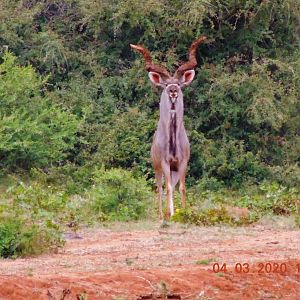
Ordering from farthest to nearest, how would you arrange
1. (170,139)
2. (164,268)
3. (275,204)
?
(170,139), (275,204), (164,268)

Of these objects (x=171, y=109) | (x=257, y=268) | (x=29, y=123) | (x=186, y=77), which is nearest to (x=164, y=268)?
(x=257, y=268)

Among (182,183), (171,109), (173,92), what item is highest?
(173,92)

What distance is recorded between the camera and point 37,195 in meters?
15.7

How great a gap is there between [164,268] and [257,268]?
0.87 metres

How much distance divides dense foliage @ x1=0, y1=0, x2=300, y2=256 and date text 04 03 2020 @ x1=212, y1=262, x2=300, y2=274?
9.98 m

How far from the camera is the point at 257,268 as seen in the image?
10680 mm

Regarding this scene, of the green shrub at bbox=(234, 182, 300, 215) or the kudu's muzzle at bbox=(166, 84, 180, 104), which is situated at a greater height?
the kudu's muzzle at bbox=(166, 84, 180, 104)

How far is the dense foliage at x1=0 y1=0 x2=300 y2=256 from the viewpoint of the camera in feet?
71.1

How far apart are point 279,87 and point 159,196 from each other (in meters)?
6.67

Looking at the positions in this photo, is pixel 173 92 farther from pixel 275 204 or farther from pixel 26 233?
pixel 26 233

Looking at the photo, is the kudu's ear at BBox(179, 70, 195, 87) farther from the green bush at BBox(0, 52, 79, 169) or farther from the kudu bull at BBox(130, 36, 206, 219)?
the green bush at BBox(0, 52, 79, 169)

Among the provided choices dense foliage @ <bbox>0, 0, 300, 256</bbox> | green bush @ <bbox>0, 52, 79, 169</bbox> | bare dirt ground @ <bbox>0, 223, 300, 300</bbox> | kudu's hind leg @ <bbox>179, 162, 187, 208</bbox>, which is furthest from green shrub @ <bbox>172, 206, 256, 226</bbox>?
green bush @ <bbox>0, 52, 79, 169</bbox>

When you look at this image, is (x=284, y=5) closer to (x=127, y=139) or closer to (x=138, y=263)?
(x=127, y=139)

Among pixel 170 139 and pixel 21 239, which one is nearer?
pixel 21 239
